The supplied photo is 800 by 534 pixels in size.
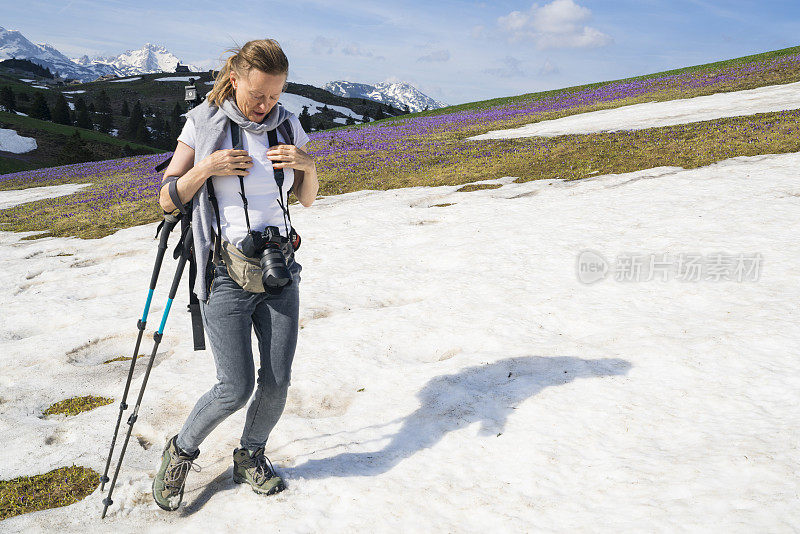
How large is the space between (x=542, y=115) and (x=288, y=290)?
46.9 m

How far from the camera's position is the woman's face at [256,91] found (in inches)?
169

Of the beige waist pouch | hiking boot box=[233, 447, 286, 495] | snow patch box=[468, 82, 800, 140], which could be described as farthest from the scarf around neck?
snow patch box=[468, 82, 800, 140]

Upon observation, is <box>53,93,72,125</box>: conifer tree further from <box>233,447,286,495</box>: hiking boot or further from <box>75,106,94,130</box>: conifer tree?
<box>233,447,286,495</box>: hiking boot

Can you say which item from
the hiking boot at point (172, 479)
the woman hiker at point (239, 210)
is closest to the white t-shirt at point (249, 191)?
the woman hiker at point (239, 210)

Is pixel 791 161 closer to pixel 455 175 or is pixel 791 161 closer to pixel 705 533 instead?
pixel 455 175

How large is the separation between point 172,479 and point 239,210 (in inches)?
115

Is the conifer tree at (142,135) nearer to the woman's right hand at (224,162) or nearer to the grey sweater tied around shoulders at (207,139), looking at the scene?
the grey sweater tied around shoulders at (207,139)

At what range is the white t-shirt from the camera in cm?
458

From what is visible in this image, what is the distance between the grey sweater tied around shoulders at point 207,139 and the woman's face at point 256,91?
0.24ft

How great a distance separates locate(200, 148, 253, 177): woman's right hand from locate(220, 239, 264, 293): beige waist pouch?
69 centimetres

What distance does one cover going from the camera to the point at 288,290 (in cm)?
489

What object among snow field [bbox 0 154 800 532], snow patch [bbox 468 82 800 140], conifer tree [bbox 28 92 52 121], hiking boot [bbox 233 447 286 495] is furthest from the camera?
A: conifer tree [bbox 28 92 52 121]

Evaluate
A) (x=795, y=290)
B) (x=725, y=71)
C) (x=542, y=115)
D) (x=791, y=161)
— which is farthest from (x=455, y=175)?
(x=725, y=71)

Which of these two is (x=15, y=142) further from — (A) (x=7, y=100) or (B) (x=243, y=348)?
(B) (x=243, y=348)
